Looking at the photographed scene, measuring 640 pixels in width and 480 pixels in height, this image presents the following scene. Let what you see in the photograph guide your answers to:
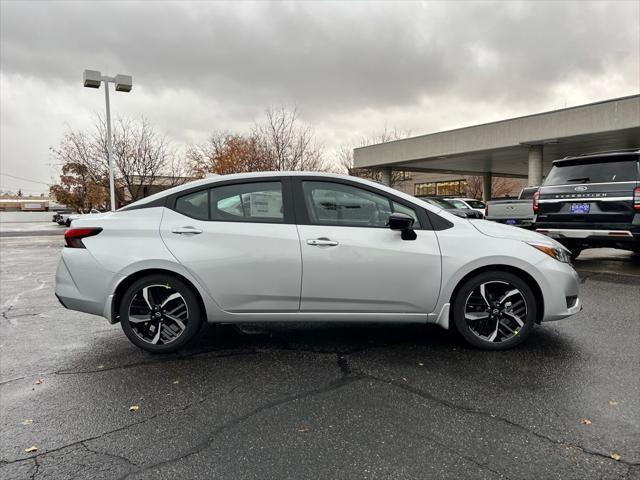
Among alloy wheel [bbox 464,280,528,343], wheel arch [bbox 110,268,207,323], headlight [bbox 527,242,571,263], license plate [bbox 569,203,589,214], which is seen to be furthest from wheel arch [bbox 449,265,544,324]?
license plate [bbox 569,203,589,214]

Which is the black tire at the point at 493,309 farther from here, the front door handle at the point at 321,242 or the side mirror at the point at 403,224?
the front door handle at the point at 321,242

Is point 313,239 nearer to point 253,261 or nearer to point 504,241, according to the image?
point 253,261

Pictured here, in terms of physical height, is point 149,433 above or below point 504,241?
below

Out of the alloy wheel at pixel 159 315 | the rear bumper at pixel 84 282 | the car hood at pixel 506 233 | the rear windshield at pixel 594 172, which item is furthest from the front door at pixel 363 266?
the rear windshield at pixel 594 172

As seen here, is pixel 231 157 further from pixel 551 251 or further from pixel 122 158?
pixel 551 251

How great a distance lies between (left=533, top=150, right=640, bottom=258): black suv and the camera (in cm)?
689

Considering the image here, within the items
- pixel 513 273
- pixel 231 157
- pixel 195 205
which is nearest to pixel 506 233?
pixel 513 273

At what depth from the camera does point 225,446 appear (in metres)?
2.40

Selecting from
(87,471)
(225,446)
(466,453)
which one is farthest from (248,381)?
(466,453)

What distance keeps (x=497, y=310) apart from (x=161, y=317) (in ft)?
9.99

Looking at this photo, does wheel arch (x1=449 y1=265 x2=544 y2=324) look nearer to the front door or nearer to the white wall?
the front door

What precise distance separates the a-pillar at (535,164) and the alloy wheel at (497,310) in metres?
18.7

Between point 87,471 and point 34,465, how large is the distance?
1.08 feet

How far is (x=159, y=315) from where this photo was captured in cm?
375
